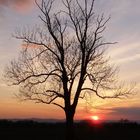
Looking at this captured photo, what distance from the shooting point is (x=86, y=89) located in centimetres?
3403

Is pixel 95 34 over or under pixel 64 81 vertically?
over

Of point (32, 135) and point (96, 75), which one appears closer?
point (96, 75)

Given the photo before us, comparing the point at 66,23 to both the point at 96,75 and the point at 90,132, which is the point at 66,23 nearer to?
the point at 96,75

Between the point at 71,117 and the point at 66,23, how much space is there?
7819 millimetres

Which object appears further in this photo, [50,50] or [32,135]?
[32,135]

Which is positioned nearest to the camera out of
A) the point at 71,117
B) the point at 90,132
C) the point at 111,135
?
the point at 71,117

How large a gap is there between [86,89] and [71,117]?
2.75 m

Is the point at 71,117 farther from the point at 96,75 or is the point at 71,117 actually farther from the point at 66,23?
the point at 66,23

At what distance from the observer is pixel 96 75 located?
34.2 metres

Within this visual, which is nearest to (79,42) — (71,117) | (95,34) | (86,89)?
(95,34)

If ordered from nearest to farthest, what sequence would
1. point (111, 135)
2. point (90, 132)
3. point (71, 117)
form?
point (71, 117)
point (111, 135)
point (90, 132)

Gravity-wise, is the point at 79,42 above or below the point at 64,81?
above

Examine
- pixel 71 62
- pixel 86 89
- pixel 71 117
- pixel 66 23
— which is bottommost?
pixel 71 117

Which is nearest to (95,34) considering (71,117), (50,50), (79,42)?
(79,42)
